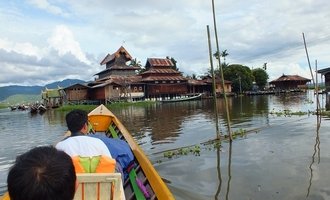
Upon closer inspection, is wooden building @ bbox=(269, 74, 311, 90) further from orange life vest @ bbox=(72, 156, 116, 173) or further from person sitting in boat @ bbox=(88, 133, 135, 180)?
orange life vest @ bbox=(72, 156, 116, 173)

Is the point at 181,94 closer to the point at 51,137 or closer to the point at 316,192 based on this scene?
the point at 51,137

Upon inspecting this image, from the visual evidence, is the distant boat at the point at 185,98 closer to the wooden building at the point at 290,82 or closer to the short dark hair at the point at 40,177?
the wooden building at the point at 290,82

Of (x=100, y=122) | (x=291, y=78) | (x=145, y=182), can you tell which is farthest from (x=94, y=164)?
(x=291, y=78)

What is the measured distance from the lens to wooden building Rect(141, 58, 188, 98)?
56531 mm

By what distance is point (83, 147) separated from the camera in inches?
147

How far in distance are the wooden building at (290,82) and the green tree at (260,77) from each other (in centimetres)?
354

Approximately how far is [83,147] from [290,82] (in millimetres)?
79295

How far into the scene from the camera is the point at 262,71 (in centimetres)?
7600

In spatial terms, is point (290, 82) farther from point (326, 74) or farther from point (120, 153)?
point (120, 153)

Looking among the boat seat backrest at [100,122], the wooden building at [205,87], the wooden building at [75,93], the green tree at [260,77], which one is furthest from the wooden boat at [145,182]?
the green tree at [260,77]

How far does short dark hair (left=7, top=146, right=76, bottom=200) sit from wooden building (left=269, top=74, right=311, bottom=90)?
7871cm

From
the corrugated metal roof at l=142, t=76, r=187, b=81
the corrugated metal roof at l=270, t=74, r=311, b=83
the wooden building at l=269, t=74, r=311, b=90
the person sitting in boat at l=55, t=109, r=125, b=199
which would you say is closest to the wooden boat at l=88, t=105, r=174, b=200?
the person sitting in boat at l=55, t=109, r=125, b=199

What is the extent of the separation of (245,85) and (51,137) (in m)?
55.2

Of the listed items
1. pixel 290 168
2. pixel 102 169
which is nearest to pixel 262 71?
pixel 290 168
